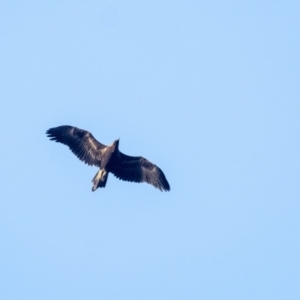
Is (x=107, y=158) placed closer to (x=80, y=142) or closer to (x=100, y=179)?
(x=100, y=179)

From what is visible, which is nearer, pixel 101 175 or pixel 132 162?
pixel 101 175

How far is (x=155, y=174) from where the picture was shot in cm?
1872

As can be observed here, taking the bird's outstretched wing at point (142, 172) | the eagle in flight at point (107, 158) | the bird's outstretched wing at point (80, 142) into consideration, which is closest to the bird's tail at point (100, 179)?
the eagle in flight at point (107, 158)

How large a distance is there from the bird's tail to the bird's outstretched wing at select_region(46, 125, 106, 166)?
2.16 ft

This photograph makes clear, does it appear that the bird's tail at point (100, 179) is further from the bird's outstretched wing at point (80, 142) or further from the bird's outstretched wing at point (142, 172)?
the bird's outstretched wing at point (142, 172)

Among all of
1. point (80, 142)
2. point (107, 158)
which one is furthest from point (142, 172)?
point (80, 142)

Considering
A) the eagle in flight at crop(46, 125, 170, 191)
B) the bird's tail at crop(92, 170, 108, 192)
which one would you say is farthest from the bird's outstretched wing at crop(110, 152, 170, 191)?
the bird's tail at crop(92, 170, 108, 192)

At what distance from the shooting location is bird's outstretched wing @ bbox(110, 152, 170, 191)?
60.5 feet

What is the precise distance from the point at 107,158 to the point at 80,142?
1294mm

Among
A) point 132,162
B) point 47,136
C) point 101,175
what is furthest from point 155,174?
point 47,136

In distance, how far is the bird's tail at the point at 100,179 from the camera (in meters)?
17.1

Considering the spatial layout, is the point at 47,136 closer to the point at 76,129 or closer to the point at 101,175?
the point at 76,129

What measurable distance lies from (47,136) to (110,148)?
2.36m

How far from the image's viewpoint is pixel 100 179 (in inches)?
677
